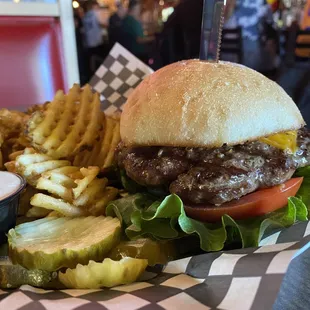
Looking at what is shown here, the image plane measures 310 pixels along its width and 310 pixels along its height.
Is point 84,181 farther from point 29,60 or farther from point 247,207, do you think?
point 29,60

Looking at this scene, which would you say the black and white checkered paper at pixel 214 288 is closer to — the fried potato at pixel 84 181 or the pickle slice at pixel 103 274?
the pickle slice at pixel 103 274

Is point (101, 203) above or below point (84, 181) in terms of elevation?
below

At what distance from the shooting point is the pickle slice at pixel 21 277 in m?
1.34

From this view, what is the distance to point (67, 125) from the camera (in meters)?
1.90

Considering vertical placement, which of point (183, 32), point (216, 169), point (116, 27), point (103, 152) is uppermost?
point (216, 169)

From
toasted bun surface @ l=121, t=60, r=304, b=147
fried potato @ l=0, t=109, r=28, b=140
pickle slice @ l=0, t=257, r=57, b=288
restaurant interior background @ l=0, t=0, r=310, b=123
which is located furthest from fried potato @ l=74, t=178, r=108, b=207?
restaurant interior background @ l=0, t=0, r=310, b=123

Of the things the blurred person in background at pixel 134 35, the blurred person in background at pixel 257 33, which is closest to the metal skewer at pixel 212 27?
the blurred person in background at pixel 257 33

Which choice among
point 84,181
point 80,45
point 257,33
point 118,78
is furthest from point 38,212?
point 80,45

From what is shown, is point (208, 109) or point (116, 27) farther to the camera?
point (116, 27)

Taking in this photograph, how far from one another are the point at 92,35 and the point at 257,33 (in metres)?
3.28

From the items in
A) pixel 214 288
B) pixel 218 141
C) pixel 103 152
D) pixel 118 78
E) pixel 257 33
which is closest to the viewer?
pixel 214 288

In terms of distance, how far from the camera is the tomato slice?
1.45 m

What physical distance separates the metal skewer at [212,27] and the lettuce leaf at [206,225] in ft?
2.04

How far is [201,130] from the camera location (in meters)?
1.45
